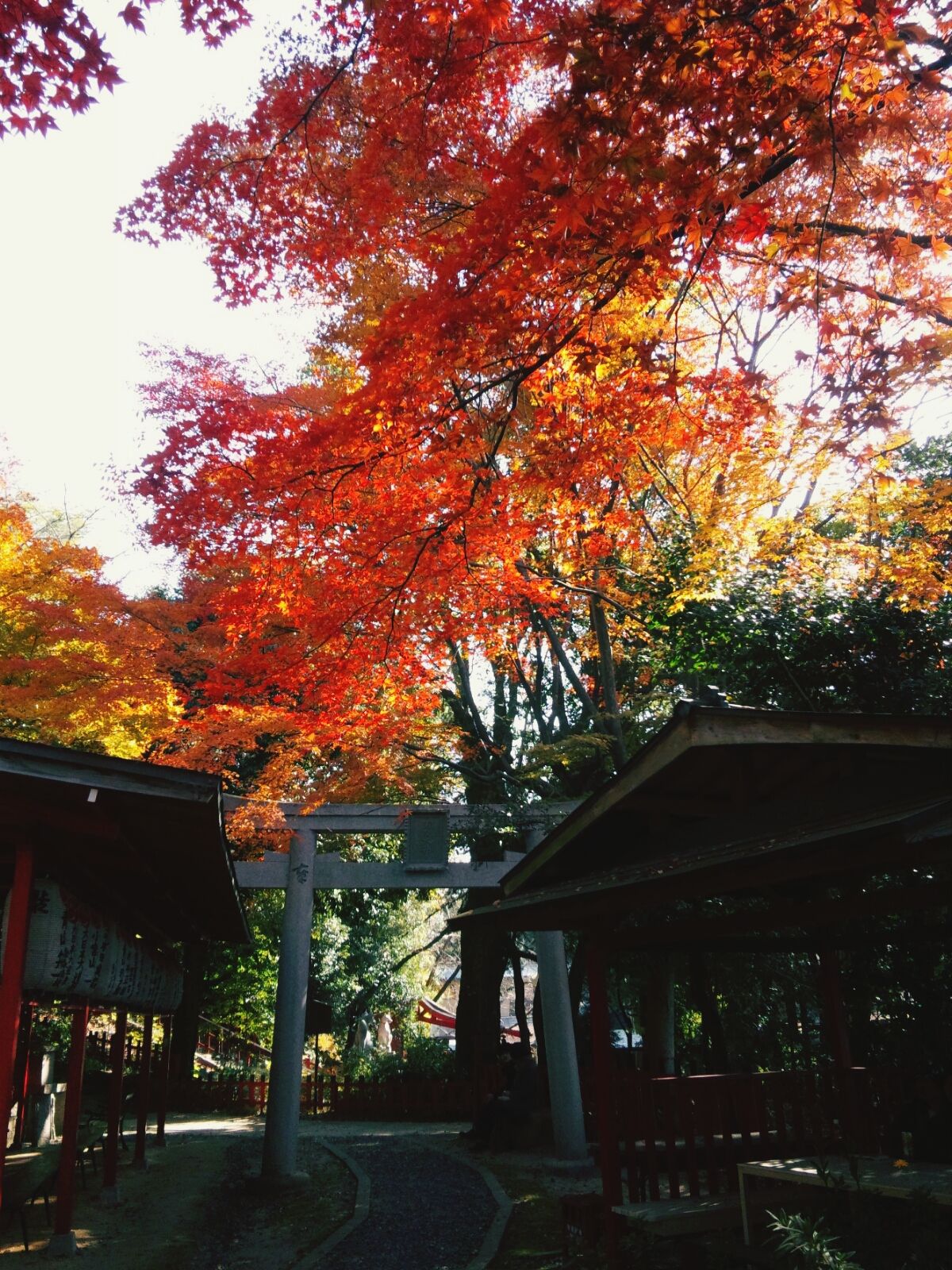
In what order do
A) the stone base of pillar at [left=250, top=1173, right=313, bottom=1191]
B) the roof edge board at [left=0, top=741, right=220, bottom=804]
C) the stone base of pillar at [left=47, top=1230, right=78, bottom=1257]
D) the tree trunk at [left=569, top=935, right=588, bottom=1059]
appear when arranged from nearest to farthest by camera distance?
the roof edge board at [left=0, top=741, right=220, bottom=804] → the stone base of pillar at [left=47, top=1230, right=78, bottom=1257] → the stone base of pillar at [left=250, top=1173, right=313, bottom=1191] → the tree trunk at [left=569, top=935, right=588, bottom=1059]

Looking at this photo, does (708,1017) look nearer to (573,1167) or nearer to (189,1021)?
(573,1167)

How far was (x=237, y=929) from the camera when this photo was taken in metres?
13.2

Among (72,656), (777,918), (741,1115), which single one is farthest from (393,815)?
(777,918)

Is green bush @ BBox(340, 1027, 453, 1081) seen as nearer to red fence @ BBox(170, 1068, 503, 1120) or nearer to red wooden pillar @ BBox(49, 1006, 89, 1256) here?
red fence @ BBox(170, 1068, 503, 1120)

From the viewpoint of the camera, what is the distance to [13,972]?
222 inches

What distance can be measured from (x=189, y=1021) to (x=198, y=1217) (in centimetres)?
1365

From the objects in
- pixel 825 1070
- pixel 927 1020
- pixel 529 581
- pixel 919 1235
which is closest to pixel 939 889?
pixel 919 1235

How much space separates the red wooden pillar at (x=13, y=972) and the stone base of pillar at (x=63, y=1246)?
2.17 meters

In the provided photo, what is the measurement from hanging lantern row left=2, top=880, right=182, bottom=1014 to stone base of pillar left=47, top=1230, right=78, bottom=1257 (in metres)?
Answer: 1.87

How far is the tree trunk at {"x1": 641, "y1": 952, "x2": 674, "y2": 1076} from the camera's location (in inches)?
561

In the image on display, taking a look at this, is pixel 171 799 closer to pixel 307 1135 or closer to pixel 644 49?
pixel 644 49

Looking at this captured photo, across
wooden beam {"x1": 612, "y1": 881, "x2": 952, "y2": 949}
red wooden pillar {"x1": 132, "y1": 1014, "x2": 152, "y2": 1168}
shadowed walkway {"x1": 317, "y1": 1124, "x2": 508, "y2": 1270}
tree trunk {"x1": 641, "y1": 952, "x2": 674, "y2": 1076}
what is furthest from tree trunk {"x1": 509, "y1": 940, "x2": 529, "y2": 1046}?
wooden beam {"x1": 612, "y1": 881, "x2": 952, "y2": 949}

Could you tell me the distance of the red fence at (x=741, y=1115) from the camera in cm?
665

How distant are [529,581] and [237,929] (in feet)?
22.8
